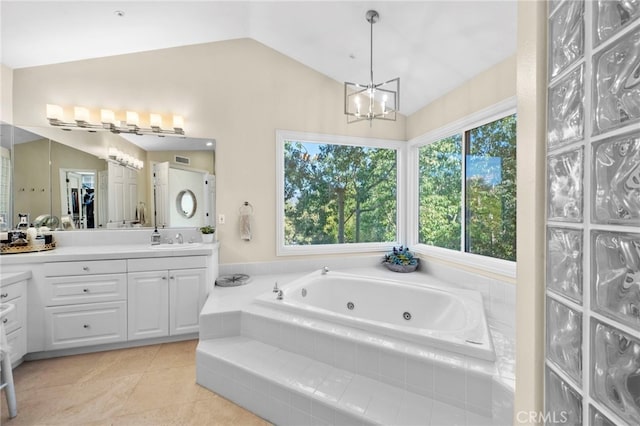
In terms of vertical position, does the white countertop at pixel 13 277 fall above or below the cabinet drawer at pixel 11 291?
above

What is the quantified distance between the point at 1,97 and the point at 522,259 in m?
4.13

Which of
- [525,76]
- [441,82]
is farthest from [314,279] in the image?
[525,76]

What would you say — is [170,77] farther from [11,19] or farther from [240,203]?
[240,203]

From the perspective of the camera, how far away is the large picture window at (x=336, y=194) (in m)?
3.49

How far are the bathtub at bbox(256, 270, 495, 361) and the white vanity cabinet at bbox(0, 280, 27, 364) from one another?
191 cm

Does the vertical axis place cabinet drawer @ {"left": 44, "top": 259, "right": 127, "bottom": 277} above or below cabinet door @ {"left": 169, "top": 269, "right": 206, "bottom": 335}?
above

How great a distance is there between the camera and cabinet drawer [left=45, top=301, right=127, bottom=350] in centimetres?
241

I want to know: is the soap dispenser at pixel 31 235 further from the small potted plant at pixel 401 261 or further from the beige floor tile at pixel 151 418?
the small potted plant at pixel 401 261

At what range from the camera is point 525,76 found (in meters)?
0.61

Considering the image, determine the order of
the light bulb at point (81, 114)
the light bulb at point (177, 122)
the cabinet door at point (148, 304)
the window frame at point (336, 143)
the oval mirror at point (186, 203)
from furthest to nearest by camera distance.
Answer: the window frame at point (336, 143) → the oval mirror at point (186, 203) → the light bulb at point (177, 122) → the light bulb at point (81, 114) → the cabinet door at point (148, 304)

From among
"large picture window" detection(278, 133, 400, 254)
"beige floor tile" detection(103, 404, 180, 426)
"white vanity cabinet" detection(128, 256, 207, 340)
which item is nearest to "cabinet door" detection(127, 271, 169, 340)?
"white vanity cabinet" detection(128, 256, 207, 340)

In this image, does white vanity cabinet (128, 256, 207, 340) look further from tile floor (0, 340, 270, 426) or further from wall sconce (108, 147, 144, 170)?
wall sconce (108, 147, 144, 170)

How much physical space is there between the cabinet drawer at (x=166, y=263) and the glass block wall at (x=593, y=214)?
275 centimetres

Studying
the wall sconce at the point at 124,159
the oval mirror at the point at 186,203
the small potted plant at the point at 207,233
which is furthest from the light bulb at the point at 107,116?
the small potted plant at the point at 207,233
